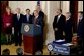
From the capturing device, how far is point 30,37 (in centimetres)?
754

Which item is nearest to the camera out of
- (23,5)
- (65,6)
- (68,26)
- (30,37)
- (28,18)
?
(30,37)

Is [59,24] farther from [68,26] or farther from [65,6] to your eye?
[65,6]

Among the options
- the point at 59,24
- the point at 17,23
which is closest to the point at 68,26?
the point at 59,24

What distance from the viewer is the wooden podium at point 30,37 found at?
7375 millimetres

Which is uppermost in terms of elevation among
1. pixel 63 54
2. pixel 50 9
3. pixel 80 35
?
pixel 50 9

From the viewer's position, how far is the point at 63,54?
21.7 feet

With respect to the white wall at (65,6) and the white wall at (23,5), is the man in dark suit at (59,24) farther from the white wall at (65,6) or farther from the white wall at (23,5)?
the white wall at (23,5)

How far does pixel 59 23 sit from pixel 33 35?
3.59ft

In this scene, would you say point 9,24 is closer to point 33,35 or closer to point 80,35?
point 33,35

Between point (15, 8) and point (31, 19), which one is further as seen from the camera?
point (15, 8)

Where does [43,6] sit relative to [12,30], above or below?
above

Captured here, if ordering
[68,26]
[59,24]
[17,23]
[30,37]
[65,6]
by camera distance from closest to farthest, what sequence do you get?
[30,37] → [68,26] → [59,24] → [17,23] → [65,6]

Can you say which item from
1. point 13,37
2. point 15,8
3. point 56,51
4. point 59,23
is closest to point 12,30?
point 13,37

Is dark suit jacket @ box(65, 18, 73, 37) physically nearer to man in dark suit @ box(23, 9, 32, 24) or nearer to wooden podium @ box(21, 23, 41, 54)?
wooden podium @ box(21, 23, 41, 54)
